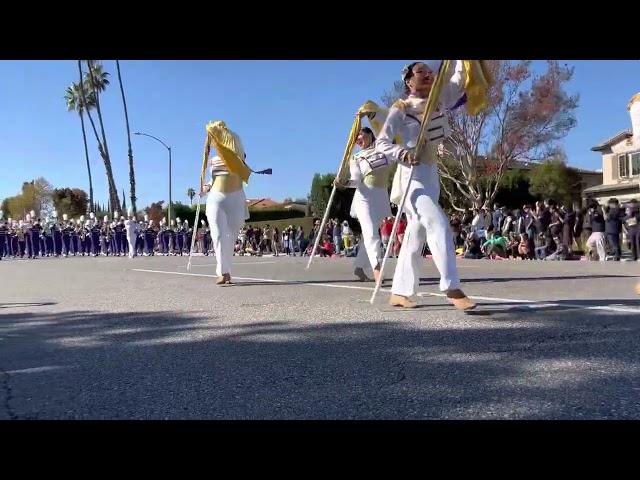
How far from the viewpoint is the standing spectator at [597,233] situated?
14.2 metres

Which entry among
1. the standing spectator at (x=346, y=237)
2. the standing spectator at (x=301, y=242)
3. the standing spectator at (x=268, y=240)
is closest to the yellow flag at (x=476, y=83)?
the standing spectator at (x=346, y=237)

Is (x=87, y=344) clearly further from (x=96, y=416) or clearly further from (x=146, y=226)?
(x=146, y=226)

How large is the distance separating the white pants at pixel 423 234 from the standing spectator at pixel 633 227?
1023 cm

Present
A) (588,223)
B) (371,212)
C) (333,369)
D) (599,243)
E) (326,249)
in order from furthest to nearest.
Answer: (326,249) < (588,223) < (599,243) < (371,212) < (333,369)

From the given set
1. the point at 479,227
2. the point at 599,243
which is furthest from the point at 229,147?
the point at 479,227

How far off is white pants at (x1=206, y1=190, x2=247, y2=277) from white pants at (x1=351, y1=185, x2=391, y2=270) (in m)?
1.98

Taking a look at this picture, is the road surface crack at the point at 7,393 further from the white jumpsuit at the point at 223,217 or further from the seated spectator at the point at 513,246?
the seated spectator at the point at 513,246

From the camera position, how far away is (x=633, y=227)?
14141 mm

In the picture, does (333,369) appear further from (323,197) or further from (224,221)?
(323,197)

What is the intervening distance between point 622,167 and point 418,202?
40970 millimetres

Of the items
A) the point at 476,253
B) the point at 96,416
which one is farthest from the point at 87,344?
the point at 476,253

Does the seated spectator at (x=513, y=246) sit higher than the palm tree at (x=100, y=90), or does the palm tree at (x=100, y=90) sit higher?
the palm tree at (x=100, y=90)

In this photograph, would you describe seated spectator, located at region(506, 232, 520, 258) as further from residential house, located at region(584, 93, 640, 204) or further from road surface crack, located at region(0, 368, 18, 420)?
residential house, located at region(584, 93, 640, 204)

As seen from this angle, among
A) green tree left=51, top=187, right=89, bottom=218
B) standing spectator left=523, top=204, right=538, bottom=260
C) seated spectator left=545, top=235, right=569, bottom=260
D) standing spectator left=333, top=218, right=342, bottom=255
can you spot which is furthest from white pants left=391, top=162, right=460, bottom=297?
green tree left=51, top=187, right=89, bottom=218
